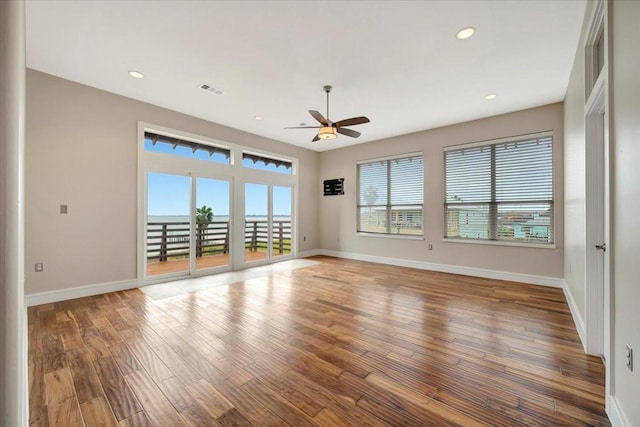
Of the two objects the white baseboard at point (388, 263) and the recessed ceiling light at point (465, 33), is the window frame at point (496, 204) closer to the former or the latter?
the white baseboard at point (388, 263)

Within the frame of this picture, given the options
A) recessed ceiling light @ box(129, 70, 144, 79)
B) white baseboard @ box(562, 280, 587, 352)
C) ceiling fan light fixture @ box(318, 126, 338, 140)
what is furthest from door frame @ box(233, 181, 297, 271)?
white baseboard @ box(562, 280, 587, 352)

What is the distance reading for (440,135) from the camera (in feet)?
18.3

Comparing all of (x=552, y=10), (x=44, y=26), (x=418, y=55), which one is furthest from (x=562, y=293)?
(x=44, y=26)

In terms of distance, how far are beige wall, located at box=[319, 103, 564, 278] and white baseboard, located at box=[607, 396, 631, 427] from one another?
346cm

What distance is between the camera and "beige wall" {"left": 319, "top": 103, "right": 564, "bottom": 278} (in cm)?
439

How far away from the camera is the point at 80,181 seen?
12.6 ft

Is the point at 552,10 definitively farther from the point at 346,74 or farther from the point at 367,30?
the point at 346,74

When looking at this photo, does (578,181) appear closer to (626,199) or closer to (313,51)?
(626,199)

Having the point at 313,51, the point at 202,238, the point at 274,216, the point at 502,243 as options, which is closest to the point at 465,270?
the point at 502,243

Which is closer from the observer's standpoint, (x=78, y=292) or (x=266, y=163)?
(x=78, y=292)

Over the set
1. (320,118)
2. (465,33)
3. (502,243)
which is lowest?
(502,243)

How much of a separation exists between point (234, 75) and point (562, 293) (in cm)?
560

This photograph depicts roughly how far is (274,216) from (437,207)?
3.70 meters

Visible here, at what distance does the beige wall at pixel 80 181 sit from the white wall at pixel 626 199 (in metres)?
5.42
